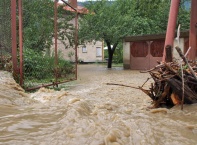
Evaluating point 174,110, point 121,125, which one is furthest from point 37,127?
point 174,110

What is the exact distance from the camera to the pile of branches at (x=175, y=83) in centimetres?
412

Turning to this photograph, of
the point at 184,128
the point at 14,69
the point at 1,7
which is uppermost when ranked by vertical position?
the point at 1,7

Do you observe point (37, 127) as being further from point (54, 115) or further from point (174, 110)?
point (174, 110)

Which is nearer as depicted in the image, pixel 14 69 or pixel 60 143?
pixel 60 143

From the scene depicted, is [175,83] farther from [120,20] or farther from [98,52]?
[98,52]

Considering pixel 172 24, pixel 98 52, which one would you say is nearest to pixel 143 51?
pixel 172 24

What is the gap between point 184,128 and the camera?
3354mm

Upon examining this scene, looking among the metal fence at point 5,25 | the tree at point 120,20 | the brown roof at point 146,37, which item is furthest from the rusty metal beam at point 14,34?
the brown roof at point 146,37

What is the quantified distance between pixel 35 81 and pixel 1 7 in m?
2.20

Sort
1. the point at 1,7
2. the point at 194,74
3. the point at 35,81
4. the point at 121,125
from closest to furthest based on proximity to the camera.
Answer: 1. the point at 121,125
2. the point at 194,74
3. the point at 1,7
4. the point at 35,81

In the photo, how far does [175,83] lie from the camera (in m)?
4.12

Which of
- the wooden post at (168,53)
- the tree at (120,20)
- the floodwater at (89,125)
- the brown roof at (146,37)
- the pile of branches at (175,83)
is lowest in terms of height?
the floodwater at (89,125)

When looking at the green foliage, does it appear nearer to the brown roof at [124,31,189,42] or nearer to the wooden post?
the wooden post

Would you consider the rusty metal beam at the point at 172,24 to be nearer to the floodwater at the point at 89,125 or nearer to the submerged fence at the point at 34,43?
the floodwater at the point at 89,125
